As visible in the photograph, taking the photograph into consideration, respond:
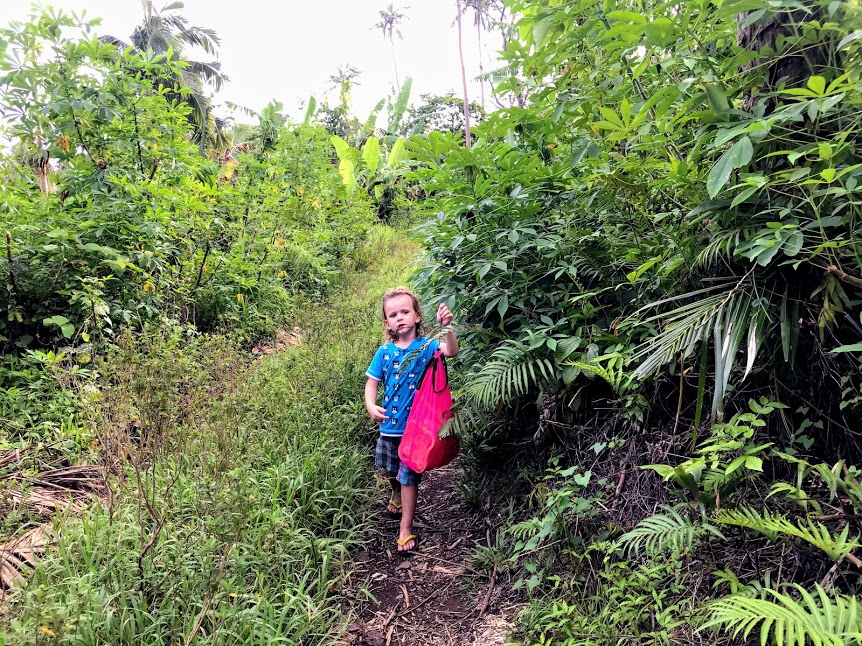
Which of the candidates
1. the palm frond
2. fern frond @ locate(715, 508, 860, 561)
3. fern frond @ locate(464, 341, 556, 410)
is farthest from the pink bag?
fern frond @ locate(715, 508, 860, 561)

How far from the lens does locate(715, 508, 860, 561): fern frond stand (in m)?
1.39

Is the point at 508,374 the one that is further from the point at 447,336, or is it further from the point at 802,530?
the point at 802,530

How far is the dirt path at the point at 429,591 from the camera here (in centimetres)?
226

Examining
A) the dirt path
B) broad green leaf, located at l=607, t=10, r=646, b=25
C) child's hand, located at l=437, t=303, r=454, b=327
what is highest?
broad green leaf, located at l=607, t=10, r=646, b=25

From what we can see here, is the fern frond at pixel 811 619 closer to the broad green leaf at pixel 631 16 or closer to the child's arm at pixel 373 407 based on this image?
the broad green leaf at pixel 631 16

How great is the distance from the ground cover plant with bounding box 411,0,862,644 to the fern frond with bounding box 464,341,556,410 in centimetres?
2

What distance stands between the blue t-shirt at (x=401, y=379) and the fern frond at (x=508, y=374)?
549 mm

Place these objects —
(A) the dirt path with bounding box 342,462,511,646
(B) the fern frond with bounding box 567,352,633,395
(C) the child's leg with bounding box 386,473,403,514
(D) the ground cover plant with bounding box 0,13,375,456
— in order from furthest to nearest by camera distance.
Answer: (D) the ground cover plant with bounding box 0,13,375,456 < (C) the child's leg with bounding box 386,473,403,514 < (A) the dirt path with bounding box 342,462,511,646 < (B) the fern frond with bounding box 567,352,633,395

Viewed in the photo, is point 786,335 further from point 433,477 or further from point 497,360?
point 433,477

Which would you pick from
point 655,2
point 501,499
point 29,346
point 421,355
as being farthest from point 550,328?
point 29,346

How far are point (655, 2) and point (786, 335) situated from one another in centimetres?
145

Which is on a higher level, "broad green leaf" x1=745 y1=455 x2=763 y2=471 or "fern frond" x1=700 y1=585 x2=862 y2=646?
"broad green leaf" x1=745 y1=455 x2=763 y2=471

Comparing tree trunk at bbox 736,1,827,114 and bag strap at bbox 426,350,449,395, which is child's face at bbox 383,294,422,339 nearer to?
bag strap at bbox 426,350,449,395

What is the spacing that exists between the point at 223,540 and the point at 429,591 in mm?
1089
